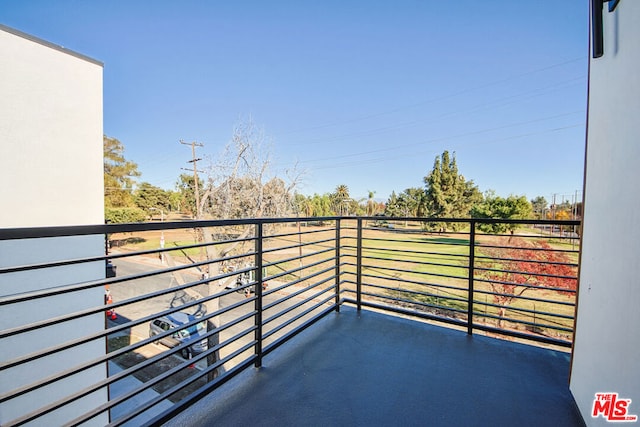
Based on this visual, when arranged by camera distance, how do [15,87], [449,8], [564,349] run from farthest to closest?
[449,8], [15,87], [564,349]

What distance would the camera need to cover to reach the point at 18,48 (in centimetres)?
386

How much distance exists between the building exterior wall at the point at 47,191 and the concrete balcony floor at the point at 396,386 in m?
3.45

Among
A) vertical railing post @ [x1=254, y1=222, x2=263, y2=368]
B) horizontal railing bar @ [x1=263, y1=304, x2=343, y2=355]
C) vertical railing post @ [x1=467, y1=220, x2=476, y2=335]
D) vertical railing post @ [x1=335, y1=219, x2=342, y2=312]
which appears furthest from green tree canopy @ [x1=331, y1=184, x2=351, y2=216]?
vertical railing post @ [x1=254, y1=222, x2=263, y2=368]

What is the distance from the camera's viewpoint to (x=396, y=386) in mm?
1600

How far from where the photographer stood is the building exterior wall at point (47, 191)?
3.51 metres

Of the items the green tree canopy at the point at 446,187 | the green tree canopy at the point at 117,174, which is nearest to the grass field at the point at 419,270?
the green tree canopy at the point at 117,174

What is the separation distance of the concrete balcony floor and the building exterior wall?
345cm

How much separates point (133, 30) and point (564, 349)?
1114 cm

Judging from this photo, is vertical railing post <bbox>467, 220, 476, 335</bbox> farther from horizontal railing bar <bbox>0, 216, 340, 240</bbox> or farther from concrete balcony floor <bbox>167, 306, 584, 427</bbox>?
horizontal railing bar <bbox>0, 216, 340, 240</bbox>

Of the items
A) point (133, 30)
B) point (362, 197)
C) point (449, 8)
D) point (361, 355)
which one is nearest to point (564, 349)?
point (361, 355)

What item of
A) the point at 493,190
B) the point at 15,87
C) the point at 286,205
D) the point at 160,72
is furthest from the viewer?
the point at 493,190

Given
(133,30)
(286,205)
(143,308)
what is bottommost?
(143,308)

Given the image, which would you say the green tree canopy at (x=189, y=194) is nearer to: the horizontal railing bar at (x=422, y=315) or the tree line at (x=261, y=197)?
the tree line at (x=261, y=197)

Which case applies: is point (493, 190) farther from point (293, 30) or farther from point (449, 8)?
point (293, 30)
